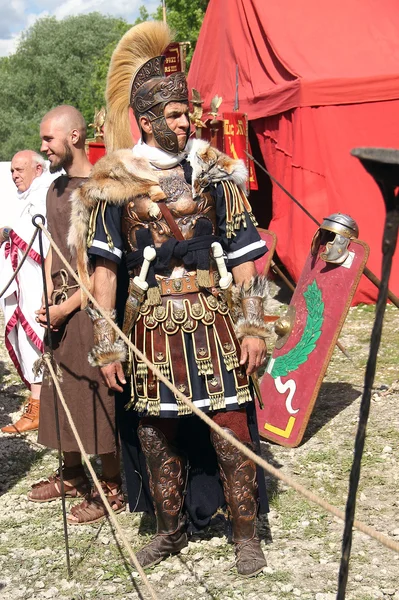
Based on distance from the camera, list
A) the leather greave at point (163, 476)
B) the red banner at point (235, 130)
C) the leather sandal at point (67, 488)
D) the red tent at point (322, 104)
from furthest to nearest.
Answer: the red banner at point (235, 130)
the red tent at point (322, 104)
the leather sandal at point (67, 488)
the leather greave at point (163, 476)

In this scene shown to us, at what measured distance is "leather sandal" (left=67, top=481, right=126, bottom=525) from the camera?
11.7 ft

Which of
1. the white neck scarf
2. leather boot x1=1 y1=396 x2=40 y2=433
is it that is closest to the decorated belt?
the white neck scarf

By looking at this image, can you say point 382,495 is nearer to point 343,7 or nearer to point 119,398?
point 119,398

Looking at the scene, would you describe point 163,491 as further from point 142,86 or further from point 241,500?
point 142,86

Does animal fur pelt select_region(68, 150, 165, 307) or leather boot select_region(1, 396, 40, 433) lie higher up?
animal fur pelt select_region(68, 150, 165, 307)

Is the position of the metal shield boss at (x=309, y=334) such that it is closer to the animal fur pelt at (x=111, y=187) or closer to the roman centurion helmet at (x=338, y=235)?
the roman centurion helmet at (x=338, y=235)

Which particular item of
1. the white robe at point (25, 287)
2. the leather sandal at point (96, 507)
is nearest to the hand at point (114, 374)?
the leather sandal at point (96, 507)

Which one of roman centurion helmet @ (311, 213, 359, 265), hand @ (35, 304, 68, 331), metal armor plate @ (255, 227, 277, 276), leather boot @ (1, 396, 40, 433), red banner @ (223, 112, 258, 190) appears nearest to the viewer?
hand @ (35, 304, 68, 331)

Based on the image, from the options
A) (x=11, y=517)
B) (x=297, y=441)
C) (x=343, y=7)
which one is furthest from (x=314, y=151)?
(x=11, y=517)

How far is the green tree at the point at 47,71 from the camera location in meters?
36.4

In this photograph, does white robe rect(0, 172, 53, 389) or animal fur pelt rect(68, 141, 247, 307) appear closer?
animal fur pelt rect(68, 141, 247, 307)

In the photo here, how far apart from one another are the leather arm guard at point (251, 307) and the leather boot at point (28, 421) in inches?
92.1

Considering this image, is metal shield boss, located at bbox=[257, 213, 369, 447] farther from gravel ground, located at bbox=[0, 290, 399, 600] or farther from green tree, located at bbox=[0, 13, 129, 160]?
green tree, located at bbox=[0, 13, 129, 160]

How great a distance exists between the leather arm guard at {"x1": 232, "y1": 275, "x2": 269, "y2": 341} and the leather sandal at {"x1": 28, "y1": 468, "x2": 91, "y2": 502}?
1.35 metres
